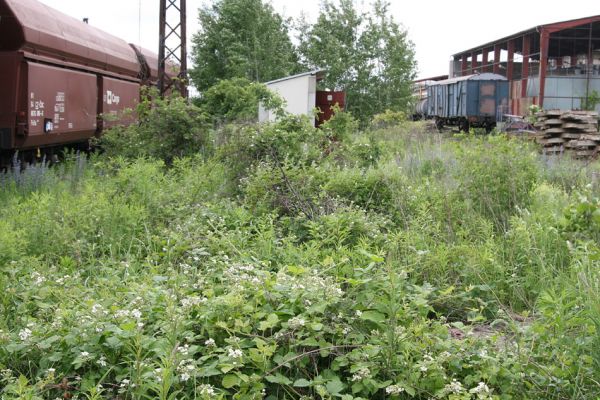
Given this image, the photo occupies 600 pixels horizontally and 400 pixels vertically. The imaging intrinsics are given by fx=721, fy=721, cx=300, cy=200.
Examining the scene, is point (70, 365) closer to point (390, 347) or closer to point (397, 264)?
point (390, 347)

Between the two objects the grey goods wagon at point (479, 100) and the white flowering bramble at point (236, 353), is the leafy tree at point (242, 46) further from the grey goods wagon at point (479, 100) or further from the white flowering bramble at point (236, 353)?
the white flowering bramble at point (236, 353)

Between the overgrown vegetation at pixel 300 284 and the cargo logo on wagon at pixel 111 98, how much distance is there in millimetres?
6403

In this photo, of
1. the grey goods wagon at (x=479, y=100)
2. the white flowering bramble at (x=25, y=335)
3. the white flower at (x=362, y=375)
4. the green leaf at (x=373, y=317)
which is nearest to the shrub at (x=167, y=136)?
the white flowering bramble at (x=25, y=335)

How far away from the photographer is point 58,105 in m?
13.8

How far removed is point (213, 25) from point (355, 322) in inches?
1712

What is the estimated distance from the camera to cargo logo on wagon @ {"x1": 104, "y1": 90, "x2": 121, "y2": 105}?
17614 mm

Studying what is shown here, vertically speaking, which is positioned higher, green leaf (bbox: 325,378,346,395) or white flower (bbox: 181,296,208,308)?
white flower (bbox: 181,296,208,308)

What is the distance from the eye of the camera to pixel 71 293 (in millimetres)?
5141

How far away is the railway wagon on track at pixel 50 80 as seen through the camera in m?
12.0

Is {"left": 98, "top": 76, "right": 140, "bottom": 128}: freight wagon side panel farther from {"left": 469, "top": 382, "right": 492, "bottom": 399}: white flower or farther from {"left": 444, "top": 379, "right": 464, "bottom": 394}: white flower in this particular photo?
{"left": 469, "top": 382, "right": 492, "bottom": 399}: white flower

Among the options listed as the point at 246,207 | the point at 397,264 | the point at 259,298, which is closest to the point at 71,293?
the point at 259,298

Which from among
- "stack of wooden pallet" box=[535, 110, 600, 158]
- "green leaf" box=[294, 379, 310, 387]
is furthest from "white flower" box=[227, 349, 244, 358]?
"stack of wooden pallet" box=[535, 110, 600, 158]

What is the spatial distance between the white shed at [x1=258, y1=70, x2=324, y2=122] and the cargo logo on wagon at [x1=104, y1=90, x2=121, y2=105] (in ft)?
12.3

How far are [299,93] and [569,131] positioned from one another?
27.0 feet
